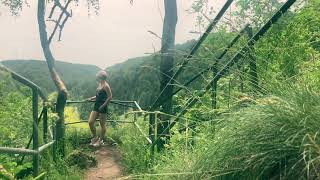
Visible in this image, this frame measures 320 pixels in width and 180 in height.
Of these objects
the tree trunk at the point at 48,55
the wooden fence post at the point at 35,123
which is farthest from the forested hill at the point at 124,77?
the tree trunk at the point at 48,55

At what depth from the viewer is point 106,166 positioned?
937cm

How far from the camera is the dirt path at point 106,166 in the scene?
8.46m

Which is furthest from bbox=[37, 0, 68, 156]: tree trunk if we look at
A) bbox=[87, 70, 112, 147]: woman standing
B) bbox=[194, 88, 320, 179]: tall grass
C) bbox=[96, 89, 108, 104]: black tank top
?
bbox=[194, 88, 320, 179]: tall grass

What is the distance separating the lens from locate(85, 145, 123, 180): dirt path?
846 cm

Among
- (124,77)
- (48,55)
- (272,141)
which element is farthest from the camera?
(124,77)

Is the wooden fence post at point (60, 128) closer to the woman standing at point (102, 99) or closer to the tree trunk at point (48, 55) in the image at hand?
the tree trunk at point (48, 55)

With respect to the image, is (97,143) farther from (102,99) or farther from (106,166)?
(106,166)

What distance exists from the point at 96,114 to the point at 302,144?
363 inches

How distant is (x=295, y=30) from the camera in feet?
16.0

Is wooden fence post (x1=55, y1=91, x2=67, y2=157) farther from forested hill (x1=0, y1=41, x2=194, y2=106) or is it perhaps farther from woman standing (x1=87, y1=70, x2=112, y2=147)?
forested hill (x1=0, y1=41, x2=194, y2=106)

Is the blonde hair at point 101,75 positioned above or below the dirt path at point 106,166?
above

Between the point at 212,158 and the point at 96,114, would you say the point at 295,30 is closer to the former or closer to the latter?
the point at 212,158

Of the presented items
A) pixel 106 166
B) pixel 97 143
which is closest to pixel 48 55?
pixel 97 143

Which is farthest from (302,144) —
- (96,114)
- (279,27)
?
(96,114)
